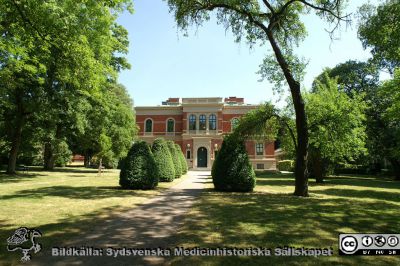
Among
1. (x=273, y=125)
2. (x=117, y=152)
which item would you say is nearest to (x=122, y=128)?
(x=117, y=152)

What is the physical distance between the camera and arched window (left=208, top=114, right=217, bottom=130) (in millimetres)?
53406

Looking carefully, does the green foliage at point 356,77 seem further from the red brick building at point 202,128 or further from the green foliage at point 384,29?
the green foliage at point 384,29

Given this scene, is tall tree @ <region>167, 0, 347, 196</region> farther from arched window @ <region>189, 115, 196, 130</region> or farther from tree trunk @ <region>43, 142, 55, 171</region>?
arched window @ <region>189, 115, 196, 130</region>

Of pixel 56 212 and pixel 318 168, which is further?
pixel 318 168

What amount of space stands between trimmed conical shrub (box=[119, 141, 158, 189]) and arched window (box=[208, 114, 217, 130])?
37007 millimetres

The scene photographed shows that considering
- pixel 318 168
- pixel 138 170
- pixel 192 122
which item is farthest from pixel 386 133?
pixel 138 170

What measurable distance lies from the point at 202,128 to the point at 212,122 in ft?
6.33

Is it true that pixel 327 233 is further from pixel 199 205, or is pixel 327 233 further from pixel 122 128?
pixel 122 128

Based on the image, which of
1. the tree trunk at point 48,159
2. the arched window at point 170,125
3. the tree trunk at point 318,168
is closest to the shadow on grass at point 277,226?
the tree trunk at point 318,168

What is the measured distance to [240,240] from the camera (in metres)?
6.61

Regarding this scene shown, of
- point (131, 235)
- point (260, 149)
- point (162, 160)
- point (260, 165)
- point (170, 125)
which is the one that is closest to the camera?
point (131, 235)

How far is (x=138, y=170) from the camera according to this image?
16.2 m

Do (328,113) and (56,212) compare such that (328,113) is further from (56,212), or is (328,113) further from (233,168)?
(56,212)

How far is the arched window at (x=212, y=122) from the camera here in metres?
53.4
